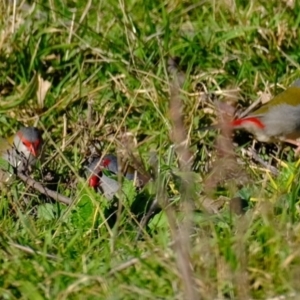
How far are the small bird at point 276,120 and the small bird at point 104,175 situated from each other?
2.58 feet

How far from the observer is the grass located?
3.47m

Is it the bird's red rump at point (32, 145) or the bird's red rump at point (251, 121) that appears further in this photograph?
the bird's red rump at point (251, 121)

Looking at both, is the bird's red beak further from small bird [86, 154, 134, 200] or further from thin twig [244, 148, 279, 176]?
thin twig [244, 148, 279, 176]

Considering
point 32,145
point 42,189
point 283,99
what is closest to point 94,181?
point 42,189

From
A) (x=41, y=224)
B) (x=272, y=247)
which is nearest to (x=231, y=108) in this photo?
(x=41, y=224)

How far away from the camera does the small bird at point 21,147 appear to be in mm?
4957

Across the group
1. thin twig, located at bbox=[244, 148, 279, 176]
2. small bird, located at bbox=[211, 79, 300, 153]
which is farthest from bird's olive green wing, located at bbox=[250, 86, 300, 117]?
thin twig, located at bbox=[244, 148, 279, 176]

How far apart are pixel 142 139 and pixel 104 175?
0.89 metres

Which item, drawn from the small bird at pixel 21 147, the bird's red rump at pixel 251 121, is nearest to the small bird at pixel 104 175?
the small bird at pixel 21 147

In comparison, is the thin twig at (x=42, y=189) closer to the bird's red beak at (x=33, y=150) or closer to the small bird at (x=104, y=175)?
the small bird at (x=104, y=175)

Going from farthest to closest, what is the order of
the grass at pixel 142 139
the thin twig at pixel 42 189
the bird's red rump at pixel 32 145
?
the bird's red rump at pixel 32 145, the thin twig at pixel 42 189, the grass at pixel 142 139

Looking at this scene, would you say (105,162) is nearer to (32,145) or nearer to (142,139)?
(32,145)

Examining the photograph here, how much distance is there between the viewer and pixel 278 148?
217 inches

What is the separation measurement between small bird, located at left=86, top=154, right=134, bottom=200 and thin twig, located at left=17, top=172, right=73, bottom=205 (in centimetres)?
15
